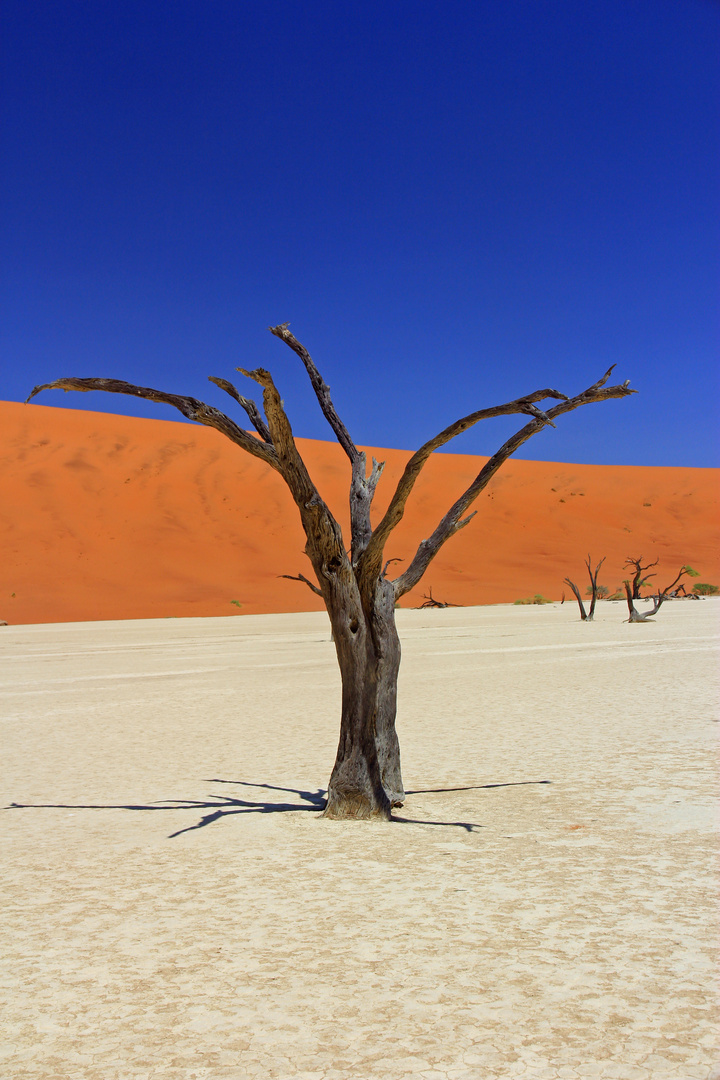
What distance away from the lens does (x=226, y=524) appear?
49.0 meters

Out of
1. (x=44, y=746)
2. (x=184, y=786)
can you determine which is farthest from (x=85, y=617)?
(x=184, y=786)

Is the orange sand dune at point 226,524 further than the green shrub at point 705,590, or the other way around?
the green shrub at point 705,590

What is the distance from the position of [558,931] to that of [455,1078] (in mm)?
1245

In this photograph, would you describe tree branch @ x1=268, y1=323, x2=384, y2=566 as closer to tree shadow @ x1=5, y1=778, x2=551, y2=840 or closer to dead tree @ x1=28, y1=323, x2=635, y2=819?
dead tree @ x1=28, y1=323, x2=635, y2=819

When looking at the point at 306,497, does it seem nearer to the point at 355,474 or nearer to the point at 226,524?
the point at 355,474

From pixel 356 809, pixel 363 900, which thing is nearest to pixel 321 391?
pixel 356 809

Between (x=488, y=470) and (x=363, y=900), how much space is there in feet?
9.60

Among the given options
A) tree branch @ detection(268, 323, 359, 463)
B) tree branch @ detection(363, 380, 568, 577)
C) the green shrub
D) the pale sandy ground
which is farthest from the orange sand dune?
tree branch @ detection(363, 380, 568, 577)

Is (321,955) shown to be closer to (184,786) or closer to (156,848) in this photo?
(156,848)

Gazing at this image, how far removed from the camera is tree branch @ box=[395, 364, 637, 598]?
17.9ft

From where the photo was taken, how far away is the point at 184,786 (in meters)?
6.65

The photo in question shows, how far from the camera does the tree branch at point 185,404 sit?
5020 millimetres

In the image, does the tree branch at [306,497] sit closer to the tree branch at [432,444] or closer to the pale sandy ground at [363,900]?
the tree branch at [432,444]

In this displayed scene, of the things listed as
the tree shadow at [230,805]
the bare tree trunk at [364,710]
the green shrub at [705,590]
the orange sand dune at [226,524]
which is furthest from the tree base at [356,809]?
the green shrub at [705,590]
